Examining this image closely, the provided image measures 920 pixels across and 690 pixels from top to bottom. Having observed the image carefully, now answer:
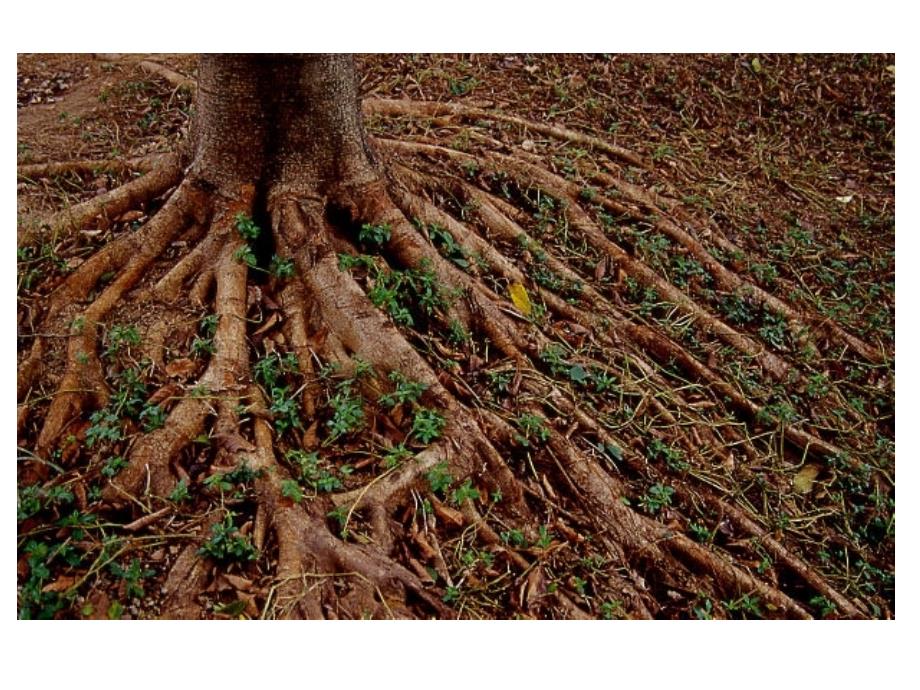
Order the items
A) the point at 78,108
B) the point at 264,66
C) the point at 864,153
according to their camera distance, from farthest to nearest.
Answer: the point at 864,153, the point at 78,108, the point at 264,66

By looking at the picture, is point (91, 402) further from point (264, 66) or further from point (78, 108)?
point (78, 108)

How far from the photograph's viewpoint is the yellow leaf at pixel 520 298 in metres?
3.96

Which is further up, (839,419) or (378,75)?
(378,75)

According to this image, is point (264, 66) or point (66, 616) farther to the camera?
point (264, 66)

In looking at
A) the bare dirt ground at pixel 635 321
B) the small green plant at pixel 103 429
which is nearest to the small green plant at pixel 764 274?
the bare dirt ground at pixel 635 321

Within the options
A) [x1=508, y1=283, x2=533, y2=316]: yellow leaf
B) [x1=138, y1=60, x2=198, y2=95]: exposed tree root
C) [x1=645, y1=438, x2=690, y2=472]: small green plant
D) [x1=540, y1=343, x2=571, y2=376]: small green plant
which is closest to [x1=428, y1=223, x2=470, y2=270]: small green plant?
[x1=508, y1=283, x2=533, y2=316]: yellow leaf

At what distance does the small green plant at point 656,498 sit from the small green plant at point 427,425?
927 mm

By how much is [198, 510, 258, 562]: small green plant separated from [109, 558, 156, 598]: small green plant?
21 centimetres

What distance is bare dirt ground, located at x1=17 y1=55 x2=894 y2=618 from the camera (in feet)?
10.1

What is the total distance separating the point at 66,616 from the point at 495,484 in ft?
5.28

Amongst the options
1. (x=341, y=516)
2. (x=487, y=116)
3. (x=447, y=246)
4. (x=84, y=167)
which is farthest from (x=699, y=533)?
(x=84, y=167)

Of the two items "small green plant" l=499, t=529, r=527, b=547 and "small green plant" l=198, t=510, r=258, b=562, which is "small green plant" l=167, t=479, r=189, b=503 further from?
"small green plant" l=499, t=529, r=527, b=547

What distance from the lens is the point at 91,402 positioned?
10.7ft

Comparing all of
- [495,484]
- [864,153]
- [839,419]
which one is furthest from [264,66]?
[864,153]
